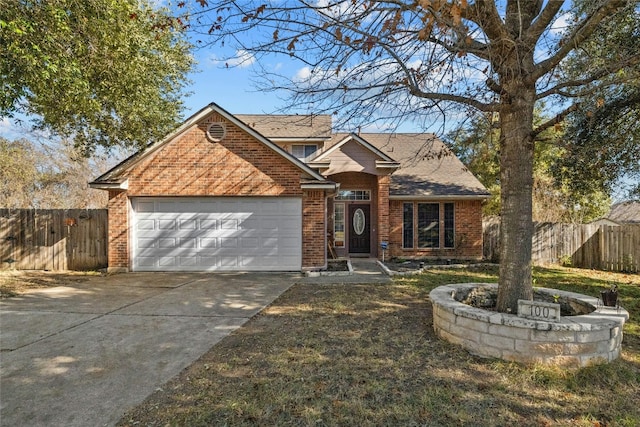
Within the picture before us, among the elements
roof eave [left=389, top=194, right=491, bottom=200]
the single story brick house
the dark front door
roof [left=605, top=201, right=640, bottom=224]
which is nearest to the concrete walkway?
the single story brick house

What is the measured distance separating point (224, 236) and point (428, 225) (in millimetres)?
8226

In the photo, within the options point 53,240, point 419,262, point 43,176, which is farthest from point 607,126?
point 43,176

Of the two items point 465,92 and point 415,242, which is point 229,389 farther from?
point 415,242

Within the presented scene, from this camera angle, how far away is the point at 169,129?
37.3 ft

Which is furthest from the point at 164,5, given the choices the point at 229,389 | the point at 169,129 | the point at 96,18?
the point at 229,389

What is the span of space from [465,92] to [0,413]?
675cm

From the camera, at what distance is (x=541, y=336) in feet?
12.8

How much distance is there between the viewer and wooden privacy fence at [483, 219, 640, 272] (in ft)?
39.4

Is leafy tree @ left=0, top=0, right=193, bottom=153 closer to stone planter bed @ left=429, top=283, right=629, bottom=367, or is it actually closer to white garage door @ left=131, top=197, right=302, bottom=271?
white garage door @ left=131, top=197, right=302, bottom=271

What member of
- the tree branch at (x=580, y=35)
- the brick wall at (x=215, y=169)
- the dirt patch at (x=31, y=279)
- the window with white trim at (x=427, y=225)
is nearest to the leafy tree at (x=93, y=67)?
the brick wall at (x=215, y=169)

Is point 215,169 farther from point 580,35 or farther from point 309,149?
point 580,35

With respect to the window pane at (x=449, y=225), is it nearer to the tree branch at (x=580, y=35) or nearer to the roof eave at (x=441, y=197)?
the roof eave at (x=441, y=197)

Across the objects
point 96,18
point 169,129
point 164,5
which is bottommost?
point 169,129

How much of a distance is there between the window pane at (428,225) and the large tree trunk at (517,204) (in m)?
9.39
